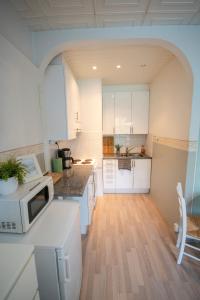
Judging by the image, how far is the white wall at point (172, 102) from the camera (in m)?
1.82

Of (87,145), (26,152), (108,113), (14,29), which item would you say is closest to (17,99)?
(26,152)

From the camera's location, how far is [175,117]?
2.11 meters

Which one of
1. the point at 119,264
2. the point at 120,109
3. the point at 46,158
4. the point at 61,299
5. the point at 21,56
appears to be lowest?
the point at 119,264

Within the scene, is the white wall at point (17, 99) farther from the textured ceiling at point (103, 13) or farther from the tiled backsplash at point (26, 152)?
the textured ceiling at point (103, 13)

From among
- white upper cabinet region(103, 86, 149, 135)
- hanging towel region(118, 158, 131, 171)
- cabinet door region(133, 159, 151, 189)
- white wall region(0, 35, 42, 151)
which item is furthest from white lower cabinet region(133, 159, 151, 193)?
white wall region(0, 35, 42, 151)

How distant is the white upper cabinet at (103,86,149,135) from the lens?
133 inches

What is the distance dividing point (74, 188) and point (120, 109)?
7.89 feet

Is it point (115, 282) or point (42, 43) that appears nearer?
point (115, 282)

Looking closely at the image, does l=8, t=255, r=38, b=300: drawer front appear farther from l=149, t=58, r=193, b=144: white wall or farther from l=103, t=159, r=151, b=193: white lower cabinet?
l=103, t=159, r=151, b=193: white lower cabinet

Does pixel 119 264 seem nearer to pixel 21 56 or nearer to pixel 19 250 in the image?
pixel 19 250

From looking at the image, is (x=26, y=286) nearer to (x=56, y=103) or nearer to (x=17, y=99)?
(x=17, y=99)

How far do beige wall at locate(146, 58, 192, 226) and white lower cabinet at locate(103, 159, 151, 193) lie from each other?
0.66 ft

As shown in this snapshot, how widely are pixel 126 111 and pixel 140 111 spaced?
326 millimetres

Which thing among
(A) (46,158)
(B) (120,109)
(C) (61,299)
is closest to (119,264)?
(C) (61,299)
